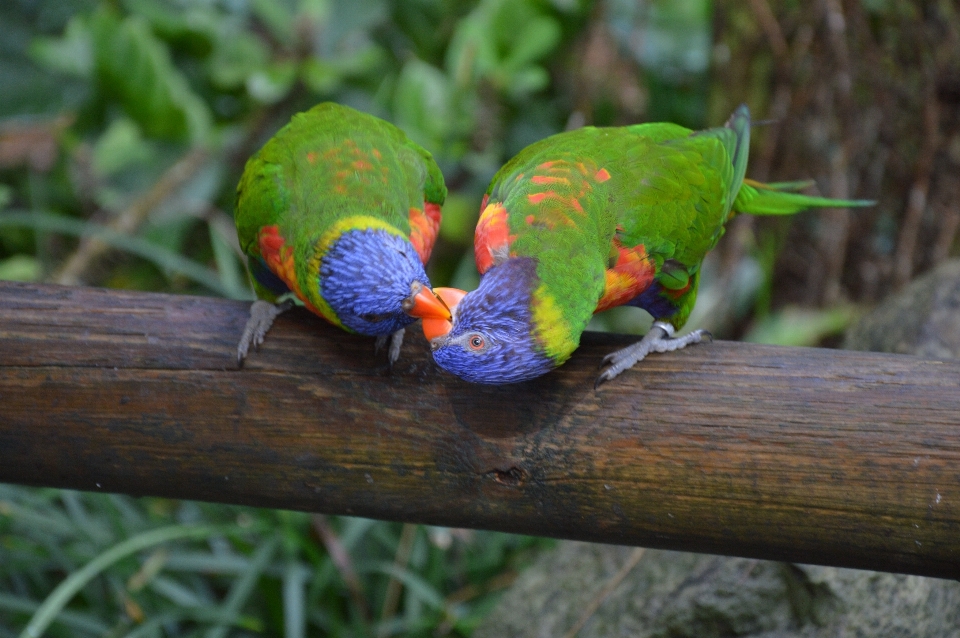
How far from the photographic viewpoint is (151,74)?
3.84m

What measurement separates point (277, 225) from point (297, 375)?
0.39m

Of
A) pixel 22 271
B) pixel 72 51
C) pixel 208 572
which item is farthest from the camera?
pixel 72 51

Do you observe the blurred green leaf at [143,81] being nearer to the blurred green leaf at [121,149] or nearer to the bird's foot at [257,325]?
the blurred green leaf at [121,149]

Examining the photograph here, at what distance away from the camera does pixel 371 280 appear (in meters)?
1.59

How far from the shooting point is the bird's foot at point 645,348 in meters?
1.65

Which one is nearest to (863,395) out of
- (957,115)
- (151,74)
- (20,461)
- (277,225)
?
(277,225)

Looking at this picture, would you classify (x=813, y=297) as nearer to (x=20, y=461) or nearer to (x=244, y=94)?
(x=244, y=94)

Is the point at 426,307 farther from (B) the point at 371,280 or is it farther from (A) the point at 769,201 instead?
(A) the point at 769,201

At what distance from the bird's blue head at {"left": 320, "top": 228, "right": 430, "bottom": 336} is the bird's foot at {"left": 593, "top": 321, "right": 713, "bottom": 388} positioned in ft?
1.33

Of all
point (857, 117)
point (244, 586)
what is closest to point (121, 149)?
point (244, 586)

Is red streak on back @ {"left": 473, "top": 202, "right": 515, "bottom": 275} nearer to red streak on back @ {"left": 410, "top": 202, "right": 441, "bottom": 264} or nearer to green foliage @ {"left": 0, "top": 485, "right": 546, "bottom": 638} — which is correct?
red streak on back @ {"left": 410, "top": 202, "right": 441, "bottom": 264}

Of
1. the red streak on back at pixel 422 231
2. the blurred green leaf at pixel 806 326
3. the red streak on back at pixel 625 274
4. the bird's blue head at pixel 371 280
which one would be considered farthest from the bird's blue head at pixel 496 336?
the blurred green leaf at pixel 806 326

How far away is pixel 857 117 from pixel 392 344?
Result: 9.82 ft

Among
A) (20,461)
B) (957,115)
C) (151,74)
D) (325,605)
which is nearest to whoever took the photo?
(20,461)
